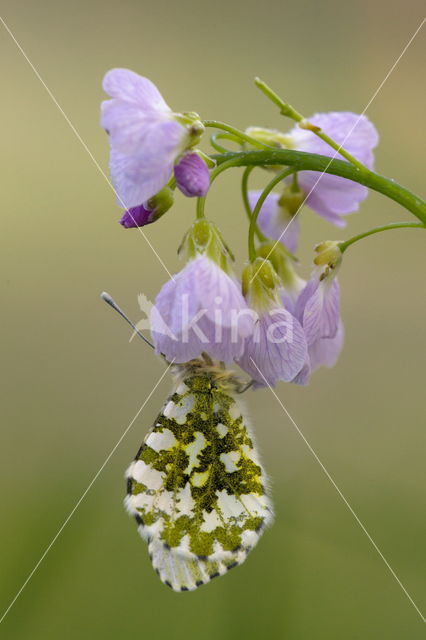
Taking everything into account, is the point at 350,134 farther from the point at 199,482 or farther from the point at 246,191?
the point at 199,482

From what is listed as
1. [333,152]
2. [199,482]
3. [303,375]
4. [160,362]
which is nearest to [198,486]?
[199,482]

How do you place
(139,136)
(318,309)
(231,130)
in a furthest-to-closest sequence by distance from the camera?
(318,309) < (231,130) < (139,136)

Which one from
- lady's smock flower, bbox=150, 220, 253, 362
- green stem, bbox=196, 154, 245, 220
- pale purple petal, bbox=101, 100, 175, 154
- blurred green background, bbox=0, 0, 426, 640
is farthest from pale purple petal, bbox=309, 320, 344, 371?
blurred green background, bbox=0, 0, 426, 640

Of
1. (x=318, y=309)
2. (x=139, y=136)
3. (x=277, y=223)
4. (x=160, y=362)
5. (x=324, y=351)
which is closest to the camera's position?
(x=139, y=136)

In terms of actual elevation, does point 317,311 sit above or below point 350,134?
below

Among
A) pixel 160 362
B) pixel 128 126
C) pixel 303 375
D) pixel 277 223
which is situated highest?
pixel 128 126

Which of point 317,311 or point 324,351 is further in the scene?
point 324,351
